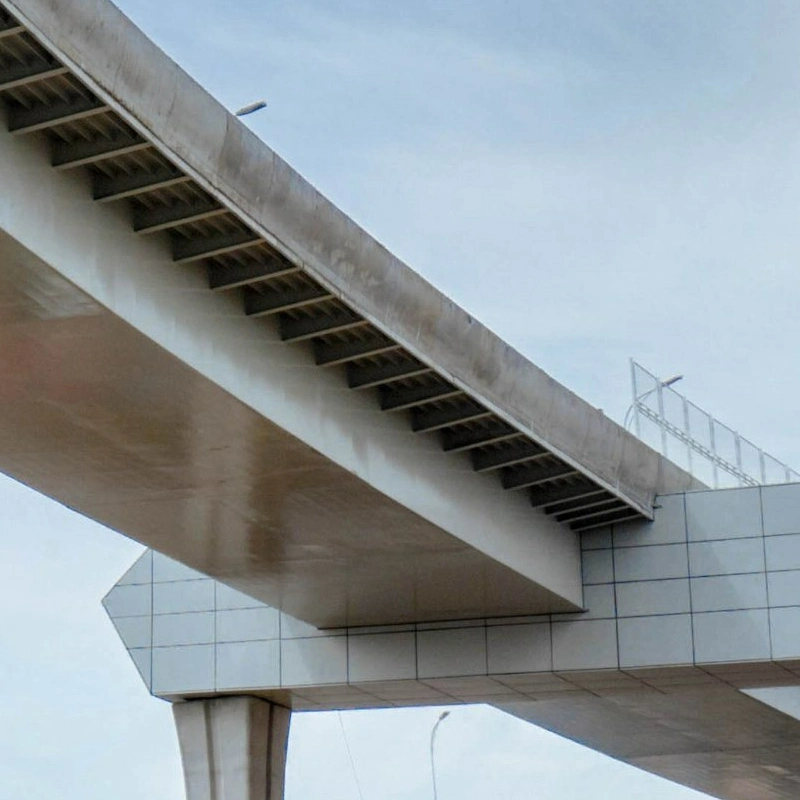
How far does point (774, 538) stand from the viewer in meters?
27.9

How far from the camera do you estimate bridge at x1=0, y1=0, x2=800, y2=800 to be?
55.7ft

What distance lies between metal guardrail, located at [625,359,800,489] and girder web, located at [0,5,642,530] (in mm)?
2212

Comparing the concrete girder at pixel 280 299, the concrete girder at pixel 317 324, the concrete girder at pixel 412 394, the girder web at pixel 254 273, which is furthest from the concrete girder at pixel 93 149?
the concrete girder at pixel 412 394

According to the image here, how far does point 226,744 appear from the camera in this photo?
3347 cm

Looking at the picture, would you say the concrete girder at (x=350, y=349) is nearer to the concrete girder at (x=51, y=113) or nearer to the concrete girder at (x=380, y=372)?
the concrete girder at (x=380, y=372)

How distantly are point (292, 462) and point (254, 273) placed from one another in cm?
354

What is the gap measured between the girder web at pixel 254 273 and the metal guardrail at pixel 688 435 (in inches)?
87.1

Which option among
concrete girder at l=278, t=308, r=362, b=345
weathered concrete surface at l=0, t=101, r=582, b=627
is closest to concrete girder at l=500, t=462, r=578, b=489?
weathered concrete surface at l=0, t=101, r=582, b=627

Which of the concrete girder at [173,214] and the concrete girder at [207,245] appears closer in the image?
the concrete girder at [173,214]

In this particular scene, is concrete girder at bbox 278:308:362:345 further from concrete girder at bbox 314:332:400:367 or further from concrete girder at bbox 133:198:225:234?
concrete girder at bbox 133:198:225:234

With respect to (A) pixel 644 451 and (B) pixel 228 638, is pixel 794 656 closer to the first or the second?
(A) pixel 644 451

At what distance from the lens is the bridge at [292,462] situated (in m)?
17.0

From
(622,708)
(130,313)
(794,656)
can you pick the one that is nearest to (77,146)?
(130,313)

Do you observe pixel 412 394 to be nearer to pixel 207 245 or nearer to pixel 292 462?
pixel 292 462
